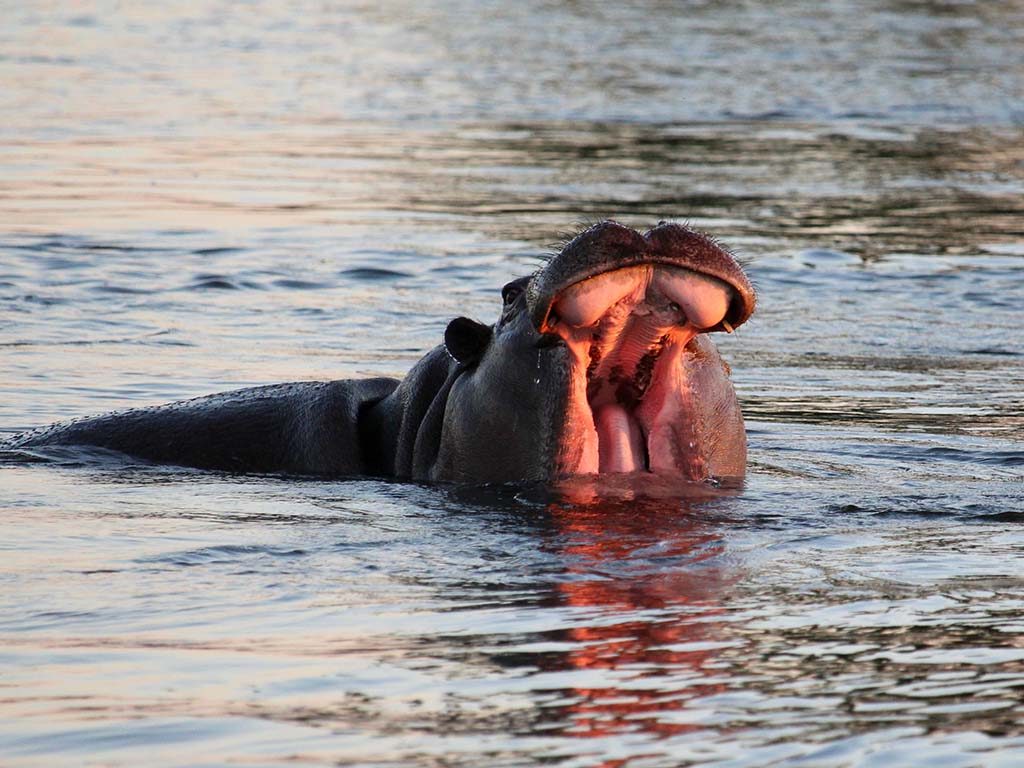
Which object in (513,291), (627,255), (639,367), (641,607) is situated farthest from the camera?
(513,291)

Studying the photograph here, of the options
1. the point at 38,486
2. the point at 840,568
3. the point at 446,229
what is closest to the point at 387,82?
the point at 446,229

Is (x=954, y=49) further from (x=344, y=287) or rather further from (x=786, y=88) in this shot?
(x=344, y=287)

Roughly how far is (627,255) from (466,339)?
2.94ft

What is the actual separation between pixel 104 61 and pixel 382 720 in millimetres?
20178

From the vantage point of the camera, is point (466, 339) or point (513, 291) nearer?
point (513, 291)

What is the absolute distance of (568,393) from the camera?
17.9ft

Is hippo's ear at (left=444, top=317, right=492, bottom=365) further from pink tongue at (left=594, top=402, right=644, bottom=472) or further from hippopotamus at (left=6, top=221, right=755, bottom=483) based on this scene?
pink tongue at (left=594, top=402, right=644, bottom=472)

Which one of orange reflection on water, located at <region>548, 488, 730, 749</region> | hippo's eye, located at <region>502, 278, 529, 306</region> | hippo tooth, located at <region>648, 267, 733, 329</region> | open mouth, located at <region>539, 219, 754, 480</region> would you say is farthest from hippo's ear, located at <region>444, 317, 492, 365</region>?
hippo tooth, located at <region>648, 267, 733, 329</region>

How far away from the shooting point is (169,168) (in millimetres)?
15008

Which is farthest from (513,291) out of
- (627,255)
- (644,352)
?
(627,255)

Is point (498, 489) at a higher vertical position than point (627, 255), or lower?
lower

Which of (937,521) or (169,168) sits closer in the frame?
(937,521)

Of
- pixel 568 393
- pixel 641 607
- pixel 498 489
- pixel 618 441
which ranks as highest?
pixel 568 393

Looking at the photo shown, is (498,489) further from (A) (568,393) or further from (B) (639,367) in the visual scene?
(B) (639,367)
